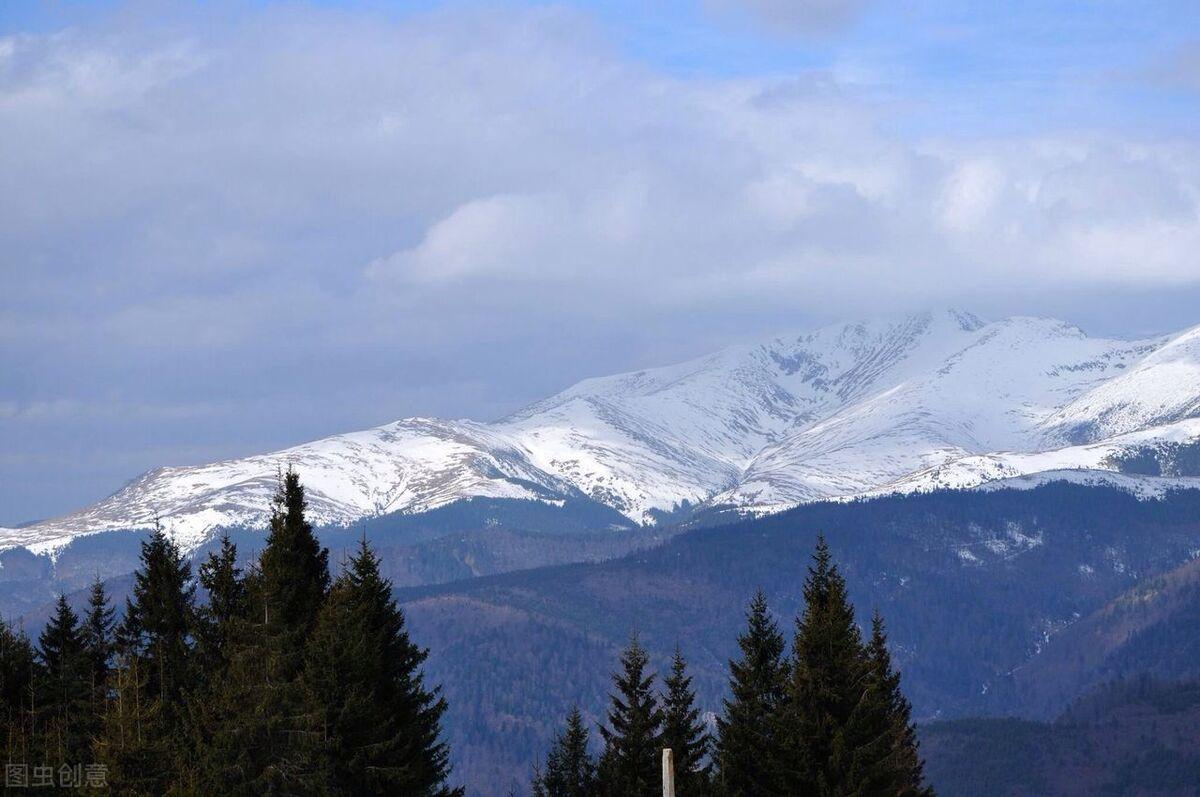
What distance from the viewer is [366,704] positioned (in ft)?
227

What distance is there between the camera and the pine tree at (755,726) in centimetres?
7481

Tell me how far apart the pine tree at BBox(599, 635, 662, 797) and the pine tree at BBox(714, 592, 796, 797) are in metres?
2.76

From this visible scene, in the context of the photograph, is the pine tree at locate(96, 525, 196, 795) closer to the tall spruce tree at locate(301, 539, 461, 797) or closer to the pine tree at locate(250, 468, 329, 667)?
the pine tree at locate(250, 468, 329, 667)

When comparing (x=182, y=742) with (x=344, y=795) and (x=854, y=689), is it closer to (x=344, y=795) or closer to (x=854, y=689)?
(x=344, y=795)

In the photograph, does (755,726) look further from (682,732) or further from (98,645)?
(98,645)

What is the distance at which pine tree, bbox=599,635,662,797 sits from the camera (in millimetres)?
74812

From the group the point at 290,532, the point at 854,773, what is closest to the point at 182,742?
the point at 290,532

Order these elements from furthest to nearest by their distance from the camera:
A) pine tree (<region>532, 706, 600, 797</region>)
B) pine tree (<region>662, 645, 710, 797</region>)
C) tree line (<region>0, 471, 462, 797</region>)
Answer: pine tree (<region>532, 706, 600, 797</region>), pine tree (<region>662, 645, 710, 797</region>), tree line (<region>0, 471, 462, 797</region>)

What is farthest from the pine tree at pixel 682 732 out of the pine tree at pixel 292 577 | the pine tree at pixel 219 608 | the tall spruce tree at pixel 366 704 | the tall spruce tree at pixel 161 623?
the tall spruce tree at pixel 161 623

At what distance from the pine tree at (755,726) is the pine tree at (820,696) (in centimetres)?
74

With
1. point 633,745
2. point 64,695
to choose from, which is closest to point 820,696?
point 633,745

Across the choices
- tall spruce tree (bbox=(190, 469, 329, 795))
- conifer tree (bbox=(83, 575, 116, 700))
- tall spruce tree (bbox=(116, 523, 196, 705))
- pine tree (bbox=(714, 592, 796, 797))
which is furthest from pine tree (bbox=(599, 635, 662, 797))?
conifer tree (bbox=(83, 575, 116, 700))

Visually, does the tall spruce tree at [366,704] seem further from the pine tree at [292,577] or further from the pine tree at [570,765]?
the pine tree at [570,765]

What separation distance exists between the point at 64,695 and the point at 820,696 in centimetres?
3950
